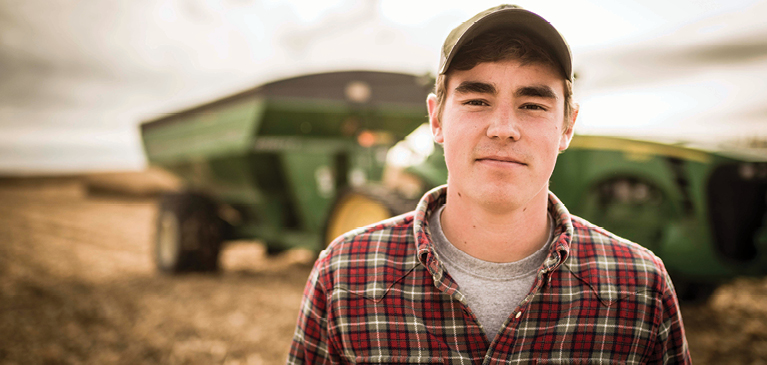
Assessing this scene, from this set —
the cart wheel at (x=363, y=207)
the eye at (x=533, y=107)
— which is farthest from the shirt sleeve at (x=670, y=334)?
the cart wheel at (x=363, y=207)

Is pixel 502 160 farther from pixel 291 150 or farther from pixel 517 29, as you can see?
pixel 291 150

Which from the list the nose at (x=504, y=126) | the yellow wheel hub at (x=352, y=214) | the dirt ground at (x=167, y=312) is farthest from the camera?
the yellow wheel hub at (x=352, y=214)

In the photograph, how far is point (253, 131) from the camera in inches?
238

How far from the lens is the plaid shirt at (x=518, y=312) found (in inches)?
55.2

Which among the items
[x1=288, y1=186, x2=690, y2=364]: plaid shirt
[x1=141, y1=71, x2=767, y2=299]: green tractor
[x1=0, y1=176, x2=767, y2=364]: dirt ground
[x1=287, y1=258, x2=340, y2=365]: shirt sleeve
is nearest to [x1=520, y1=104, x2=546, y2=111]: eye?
[x1=288, y1=186, x2=690, y2=364]: plaid shirt

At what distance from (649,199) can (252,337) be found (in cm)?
372

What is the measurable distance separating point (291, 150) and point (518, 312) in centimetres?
517

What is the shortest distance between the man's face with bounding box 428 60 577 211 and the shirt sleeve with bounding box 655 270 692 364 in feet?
1.59

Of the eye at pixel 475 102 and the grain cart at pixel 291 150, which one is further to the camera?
the grain cart at pixel 291 150

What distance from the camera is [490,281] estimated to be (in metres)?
1.46

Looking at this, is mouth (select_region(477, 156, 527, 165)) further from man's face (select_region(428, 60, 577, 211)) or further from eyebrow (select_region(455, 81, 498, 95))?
eyebrow (select_region(455, 81, 498, 95))

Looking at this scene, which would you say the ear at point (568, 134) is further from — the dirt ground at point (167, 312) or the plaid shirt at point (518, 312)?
the dirt ground at point (167, 312)

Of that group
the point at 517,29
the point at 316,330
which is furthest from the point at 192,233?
the point at 517,29

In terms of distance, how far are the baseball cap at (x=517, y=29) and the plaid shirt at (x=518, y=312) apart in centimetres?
51
